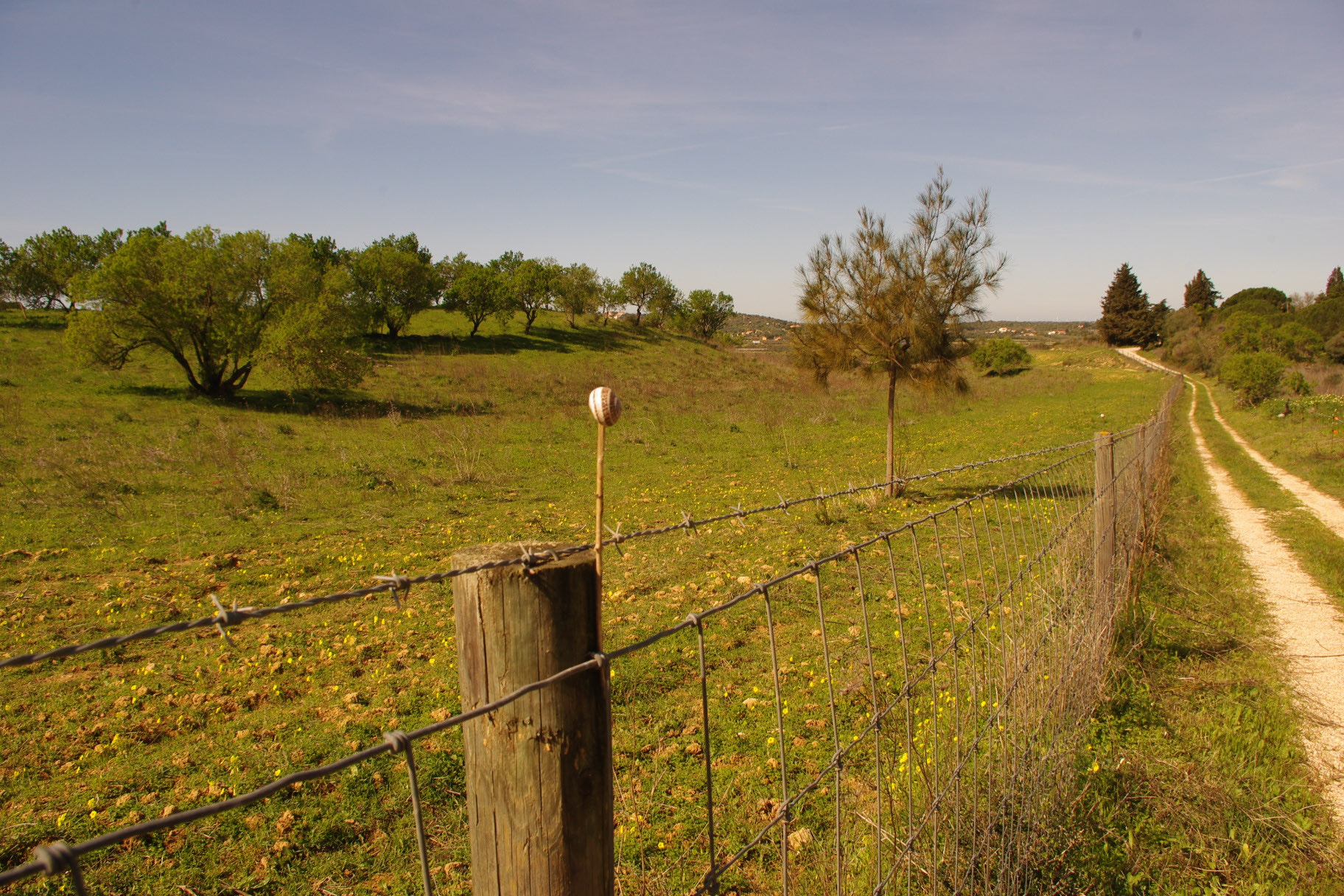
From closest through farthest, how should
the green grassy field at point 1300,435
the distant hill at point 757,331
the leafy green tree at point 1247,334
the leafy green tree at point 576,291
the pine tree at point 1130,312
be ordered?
the green grassy field at point 1300,435, the leafy green tree at point 1247,334, the leafy green tree at point 576,291, the pine tree at point 1130,312, the distant hill at point 757,331

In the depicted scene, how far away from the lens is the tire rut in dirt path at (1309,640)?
14.7 ft

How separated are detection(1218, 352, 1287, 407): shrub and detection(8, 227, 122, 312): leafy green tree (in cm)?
5933

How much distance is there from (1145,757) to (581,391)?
31630mm

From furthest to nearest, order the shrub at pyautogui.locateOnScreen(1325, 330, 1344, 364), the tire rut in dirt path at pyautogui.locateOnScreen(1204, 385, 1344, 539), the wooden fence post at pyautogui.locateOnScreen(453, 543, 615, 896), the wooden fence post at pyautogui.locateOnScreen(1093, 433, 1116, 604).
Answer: the shrub at pyautogui.locateOnScreen(1325, 330, 1344, 364) < the tire rut in dirt path at pyautogui.locateOnScreen(1204, 385, 1344, 539) < the wooden fence post at pyautogui.locateOnScreen(1093, 433, 1116, 604) < the wooden fence post at pyautogui.locateOnScreen(453, 543, 615, 896)

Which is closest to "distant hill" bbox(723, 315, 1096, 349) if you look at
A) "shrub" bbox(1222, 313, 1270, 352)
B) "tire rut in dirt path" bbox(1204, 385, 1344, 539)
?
"shrub" bbox(1222, 313, 1270, 352)

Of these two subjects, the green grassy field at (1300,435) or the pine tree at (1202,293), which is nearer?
the green grassy field at (1300,435)

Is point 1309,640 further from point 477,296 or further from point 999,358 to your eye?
point 999,358

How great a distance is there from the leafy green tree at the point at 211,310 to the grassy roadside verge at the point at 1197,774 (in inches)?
1025

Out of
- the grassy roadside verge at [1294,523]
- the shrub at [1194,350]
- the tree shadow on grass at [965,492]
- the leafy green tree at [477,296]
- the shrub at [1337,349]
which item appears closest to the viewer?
the grassy roadside verge at [1294,523]

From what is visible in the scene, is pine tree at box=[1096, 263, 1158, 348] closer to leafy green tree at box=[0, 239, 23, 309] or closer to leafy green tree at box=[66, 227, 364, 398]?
leafy green tree at box=[66, 227, 364, 398]

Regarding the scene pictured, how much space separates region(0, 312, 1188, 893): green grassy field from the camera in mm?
4027

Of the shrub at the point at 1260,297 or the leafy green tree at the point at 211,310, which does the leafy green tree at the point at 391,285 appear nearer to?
the leafy green tree at the point at 211,310

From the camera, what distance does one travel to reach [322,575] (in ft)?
28.9

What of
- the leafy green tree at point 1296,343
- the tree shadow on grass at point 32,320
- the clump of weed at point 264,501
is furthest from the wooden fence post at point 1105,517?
the leafy green tree at point 1296,343
